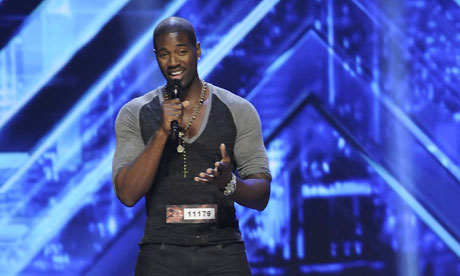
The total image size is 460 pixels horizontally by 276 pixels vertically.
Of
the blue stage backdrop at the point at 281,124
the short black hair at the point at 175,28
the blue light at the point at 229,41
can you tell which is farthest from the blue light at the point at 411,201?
the short black hair at the point at 175,28

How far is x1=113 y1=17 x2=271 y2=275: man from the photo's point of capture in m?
1.70

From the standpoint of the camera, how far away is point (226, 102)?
1.88 metres

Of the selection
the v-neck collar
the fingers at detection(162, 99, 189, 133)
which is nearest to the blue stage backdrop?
the v-neck collar

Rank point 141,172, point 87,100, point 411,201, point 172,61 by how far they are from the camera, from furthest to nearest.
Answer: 1. point 411,201
2. point 87,100
3. point 172,61
4. point 141,172

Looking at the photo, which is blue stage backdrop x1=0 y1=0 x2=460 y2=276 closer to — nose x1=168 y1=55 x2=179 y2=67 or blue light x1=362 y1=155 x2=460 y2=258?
blue light x1=362 y1=155 x2=460 y2=258

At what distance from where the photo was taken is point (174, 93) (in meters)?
1.72

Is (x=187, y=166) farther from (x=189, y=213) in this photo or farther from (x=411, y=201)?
(x=411, y=201)

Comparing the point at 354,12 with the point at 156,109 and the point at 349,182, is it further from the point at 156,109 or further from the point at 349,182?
the point at 156,109

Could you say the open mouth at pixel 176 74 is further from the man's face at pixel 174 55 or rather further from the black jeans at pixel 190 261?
the black jeans at pixel 190 261

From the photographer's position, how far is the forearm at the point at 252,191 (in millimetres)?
1688

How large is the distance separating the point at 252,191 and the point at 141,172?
0.97 ft

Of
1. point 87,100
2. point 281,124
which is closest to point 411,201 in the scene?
point 281,124

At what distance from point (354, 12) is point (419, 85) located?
517 millimetres

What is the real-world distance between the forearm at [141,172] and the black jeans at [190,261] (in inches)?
5.9
